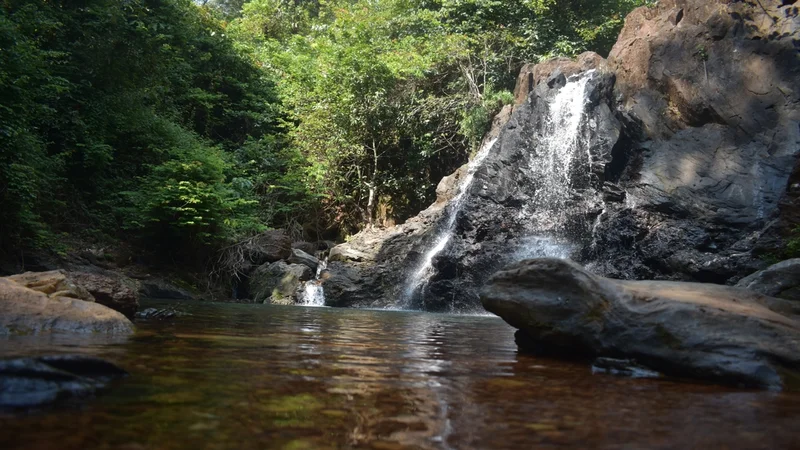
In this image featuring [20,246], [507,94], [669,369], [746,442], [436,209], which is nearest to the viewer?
Answer: [746,442]

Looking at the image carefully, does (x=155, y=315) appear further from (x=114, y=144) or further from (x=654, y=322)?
(x=114, y=144)

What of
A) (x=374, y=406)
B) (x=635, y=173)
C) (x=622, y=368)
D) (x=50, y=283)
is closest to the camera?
(x=374, y=406)

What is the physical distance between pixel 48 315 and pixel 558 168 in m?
12.8

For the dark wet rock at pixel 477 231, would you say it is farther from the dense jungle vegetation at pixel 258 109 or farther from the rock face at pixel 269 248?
the dense jungle vegetation at pixel 258 109

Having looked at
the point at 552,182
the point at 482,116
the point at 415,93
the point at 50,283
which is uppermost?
the point at 415,93

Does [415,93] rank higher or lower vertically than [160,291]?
higher

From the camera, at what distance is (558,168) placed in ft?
48.1

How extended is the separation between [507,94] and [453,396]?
16400mm

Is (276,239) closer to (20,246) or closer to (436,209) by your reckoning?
(436,209)

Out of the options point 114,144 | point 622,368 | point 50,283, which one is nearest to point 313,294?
point 114,144

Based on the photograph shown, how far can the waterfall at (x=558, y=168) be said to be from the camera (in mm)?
13492

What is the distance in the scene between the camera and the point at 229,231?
48.1 ft

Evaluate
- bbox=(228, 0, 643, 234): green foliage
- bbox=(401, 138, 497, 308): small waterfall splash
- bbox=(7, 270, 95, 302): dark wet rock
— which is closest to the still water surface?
bbox=(7, 270, 95, 302): dark wet rock

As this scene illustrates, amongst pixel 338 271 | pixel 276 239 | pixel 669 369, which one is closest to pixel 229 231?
pixel 276 239
